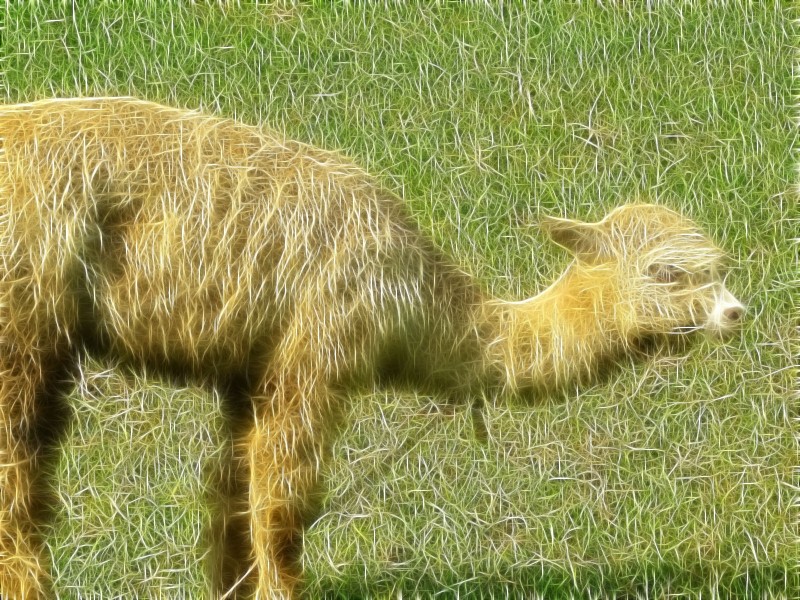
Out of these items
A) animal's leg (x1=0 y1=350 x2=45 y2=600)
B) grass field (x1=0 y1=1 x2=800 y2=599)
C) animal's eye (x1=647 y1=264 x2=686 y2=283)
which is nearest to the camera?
animal's leg (x1=0 y1=350 x2=45 y2=600)

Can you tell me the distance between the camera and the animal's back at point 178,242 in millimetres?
1586

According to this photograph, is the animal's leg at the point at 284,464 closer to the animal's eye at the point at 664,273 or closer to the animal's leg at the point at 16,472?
the animal's leg at the point at 16,472

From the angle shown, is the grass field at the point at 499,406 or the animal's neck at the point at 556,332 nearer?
the animal's neck at the point at 556,332

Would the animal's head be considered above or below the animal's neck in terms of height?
above

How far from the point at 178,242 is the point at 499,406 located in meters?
0.75

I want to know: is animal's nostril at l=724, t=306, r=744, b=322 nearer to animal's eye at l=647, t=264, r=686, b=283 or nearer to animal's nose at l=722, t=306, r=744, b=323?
animal's nose at l=722, t=306, r=744, b=323

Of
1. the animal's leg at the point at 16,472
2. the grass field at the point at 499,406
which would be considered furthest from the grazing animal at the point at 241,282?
the grass field at the point at 499,406

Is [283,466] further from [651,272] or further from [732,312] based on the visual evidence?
[732,312]

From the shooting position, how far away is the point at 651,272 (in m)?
1.69

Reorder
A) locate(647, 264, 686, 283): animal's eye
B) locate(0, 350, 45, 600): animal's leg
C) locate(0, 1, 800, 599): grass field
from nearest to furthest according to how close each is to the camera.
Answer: locate(0, 350, 45, 600): animal's leg → locate(647, 264, 686, 283): animal's eye → locate(0, 1, 800, 599): grass field

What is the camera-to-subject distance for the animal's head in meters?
1.67

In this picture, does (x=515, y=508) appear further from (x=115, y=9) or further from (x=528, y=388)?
(x=115, y=9)

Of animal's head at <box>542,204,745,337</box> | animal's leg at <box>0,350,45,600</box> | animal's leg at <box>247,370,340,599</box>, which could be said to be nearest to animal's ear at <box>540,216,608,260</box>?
animal's head at <box>542,204,745,337</box>

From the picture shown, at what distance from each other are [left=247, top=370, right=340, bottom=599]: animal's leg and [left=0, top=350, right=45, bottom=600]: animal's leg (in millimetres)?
422
